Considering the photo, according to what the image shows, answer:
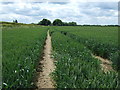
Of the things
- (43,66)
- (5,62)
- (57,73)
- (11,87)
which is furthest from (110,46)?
(11,87)

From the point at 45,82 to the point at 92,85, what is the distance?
326cm

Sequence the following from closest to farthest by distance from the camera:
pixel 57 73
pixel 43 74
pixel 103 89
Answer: pixel 103 89 → pixel 57 73 → pixel 43 74

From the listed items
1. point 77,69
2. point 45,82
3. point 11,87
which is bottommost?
point 45,82

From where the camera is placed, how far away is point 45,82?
22.5 feet

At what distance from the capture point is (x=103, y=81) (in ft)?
13.5

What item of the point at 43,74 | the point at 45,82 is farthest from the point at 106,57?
the point at 45,82

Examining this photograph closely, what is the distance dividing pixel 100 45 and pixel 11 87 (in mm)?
9019

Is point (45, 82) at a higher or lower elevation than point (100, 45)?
lower

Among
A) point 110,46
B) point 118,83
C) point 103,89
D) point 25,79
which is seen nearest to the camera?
point 103,89

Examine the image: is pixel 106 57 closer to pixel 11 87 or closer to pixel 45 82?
pixel 45 82

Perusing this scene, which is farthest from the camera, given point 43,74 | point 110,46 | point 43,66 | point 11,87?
point 110,46

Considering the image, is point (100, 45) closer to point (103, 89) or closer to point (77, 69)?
point (77, 69)

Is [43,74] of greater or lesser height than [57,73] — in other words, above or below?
below

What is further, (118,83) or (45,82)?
(45,82)
